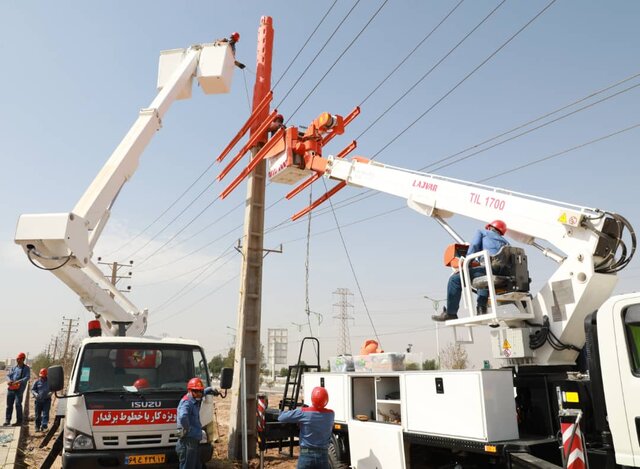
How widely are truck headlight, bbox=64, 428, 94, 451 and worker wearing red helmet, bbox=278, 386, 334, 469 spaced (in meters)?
3.09

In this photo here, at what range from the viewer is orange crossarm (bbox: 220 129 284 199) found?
10414mm

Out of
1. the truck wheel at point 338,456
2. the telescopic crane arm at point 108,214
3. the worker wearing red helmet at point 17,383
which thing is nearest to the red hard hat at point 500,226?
the truck wheel at point 338,456

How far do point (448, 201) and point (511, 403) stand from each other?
2.81 m

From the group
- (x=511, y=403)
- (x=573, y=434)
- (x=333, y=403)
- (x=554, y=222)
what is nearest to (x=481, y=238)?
(x=554, y=222)

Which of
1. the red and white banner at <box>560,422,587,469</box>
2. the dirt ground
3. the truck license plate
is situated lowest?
the dirt ground

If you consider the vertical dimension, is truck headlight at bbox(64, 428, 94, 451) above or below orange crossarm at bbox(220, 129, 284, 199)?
below

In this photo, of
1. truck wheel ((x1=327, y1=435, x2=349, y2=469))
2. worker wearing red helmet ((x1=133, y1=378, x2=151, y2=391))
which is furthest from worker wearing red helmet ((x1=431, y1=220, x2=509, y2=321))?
worker wearing red helmet ((x1=133, y1=378, x2=151, y2=391))

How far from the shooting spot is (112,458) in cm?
696

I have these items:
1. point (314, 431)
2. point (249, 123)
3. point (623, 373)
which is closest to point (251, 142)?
point (249, 123)

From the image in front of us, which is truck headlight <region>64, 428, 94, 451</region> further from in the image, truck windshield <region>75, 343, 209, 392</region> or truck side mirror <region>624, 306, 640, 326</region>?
truck side mirror <region>624, 306, 640, 326</region>

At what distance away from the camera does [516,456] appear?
177 inches

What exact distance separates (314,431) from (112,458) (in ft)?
10.5

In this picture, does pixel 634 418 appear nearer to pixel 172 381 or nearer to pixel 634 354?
pixel 634 354

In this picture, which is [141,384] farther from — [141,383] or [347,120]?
[347,120]
